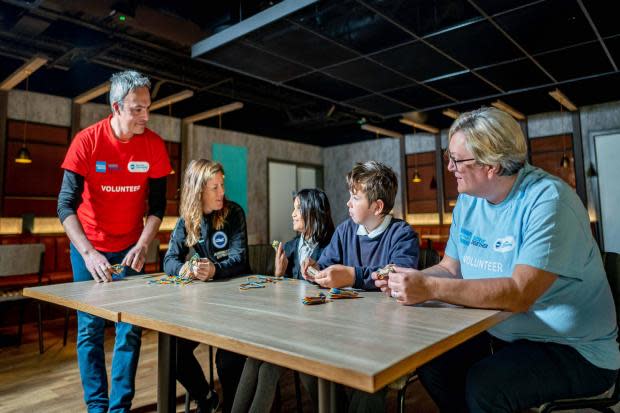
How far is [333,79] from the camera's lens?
6.24m

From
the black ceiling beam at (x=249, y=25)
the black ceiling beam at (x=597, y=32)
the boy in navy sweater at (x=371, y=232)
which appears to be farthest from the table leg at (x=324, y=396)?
the black ceiling beam at (x=597, y=32)

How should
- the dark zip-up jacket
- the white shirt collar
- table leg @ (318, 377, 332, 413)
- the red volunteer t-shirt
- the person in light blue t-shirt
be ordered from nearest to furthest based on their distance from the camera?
table leg @ (318, 377, 332, 413)
the person in light blue t-shirt
the white shirt collar
the red volunteer t-shirt
the dark zip-up jacket

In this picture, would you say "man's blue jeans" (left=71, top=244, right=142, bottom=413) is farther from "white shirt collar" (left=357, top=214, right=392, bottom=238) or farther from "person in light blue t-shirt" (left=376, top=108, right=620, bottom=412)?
"person in light blue t-shirt" (left=376, top=108, right=620, bottom=412)

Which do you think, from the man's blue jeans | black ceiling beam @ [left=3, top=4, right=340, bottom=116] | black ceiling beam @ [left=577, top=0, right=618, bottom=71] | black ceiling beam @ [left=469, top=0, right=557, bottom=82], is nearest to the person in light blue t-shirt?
the man's blue jeans

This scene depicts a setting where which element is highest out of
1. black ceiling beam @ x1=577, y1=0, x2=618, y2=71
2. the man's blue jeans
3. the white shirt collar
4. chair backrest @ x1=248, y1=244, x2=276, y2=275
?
black ceiling beam @ x1=577, y1=0, x2=618, y2=71

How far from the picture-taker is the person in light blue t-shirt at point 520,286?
1.14m

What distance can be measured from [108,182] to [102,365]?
0.91 meters

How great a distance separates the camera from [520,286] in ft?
3.67

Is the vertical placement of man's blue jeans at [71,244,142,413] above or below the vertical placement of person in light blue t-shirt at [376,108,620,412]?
below

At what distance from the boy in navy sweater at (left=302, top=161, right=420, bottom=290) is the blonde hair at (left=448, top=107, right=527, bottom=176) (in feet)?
1.84

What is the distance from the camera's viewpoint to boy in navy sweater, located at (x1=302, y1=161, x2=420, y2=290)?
1771 millimetres

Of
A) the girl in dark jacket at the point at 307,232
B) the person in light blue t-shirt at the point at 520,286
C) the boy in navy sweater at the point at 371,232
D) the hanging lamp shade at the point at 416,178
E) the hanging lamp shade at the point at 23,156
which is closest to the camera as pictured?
the person in light blue t-shirt at the point at 520,286

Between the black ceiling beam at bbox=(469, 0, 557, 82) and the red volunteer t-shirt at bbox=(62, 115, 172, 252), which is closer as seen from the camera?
the red volunteer t-shirt at bbox=(62, 115, 172, 252)

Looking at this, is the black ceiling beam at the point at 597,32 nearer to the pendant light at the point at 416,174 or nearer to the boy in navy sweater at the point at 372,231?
the boy in navy sweater at the point at 372,231
